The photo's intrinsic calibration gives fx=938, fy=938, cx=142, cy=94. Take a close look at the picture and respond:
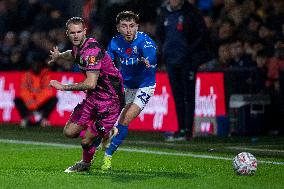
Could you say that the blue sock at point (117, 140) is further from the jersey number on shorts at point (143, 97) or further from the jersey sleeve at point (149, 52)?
the jersey sleeve at point (149, 52)

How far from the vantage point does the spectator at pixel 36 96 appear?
2184 centimetres

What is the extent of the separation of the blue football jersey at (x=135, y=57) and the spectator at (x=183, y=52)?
415cm

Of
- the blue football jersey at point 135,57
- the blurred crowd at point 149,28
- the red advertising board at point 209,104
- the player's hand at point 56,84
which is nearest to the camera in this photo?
the player's hand at point 56,84

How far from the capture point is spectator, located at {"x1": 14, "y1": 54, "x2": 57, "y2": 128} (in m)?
21.8

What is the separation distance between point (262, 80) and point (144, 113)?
8.86 ft

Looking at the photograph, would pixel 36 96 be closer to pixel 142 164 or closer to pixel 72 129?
pixel 142 164

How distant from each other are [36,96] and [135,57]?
9105 mm

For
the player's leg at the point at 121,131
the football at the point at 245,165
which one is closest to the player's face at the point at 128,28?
the player's leg at the point at 121,131

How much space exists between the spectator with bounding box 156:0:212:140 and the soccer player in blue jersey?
4086mm

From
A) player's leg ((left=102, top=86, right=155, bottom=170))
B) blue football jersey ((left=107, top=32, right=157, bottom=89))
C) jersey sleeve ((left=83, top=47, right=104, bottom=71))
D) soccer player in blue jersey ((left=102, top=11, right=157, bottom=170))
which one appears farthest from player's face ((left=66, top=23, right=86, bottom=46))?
player's leg ((left=102, top=86, right=155, bottom=170))

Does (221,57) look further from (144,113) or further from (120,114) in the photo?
(120,114)

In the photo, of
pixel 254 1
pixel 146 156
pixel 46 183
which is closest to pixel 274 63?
pixel 254 1

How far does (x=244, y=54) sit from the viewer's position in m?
19.0

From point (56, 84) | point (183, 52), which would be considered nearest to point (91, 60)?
point (56, 84)
